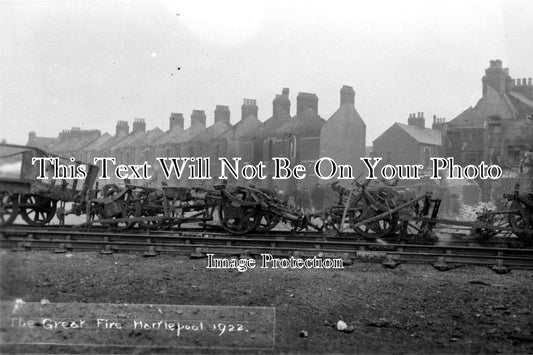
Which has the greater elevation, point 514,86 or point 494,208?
point 514,86

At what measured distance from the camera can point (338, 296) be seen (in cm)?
529

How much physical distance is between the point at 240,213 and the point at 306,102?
8.32 feet

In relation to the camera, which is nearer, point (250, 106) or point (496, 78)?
point (496, 78)

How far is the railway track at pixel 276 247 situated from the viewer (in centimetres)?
666

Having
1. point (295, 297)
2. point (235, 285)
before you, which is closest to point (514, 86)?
point (295, 297)

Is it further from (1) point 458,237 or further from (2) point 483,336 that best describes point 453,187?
(2) point 483,336

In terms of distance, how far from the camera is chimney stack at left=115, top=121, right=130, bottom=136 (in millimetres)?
7158

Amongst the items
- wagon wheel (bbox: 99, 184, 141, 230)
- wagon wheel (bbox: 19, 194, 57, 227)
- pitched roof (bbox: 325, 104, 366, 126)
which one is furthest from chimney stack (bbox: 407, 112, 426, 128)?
wagon wheel (bbox: 19, 194, 57, 227)

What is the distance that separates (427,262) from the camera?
674 cm

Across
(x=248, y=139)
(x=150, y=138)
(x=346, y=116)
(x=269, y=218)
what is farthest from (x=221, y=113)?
(x=346, y=116)

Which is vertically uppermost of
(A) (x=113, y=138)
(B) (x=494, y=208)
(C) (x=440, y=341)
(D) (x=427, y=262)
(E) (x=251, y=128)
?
(E) (x=251, y=128)

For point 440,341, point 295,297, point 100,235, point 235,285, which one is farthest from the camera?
point 100,235

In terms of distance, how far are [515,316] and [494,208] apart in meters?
3.98

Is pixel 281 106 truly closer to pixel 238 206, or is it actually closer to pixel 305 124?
pixel 305 124
